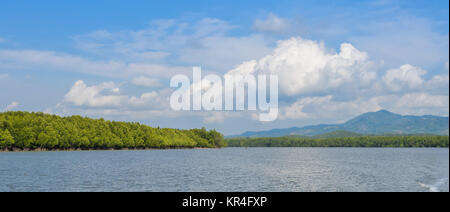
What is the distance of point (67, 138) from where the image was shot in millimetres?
188375

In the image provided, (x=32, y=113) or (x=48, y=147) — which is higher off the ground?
(x=32, y=113)

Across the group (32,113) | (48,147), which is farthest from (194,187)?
(32,113)

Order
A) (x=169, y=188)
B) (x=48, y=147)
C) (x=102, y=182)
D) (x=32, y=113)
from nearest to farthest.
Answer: (x=169, y=188), (x=102, y=182), (x=48, y=147), (x=32, y=113)

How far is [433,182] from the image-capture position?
2330 inches

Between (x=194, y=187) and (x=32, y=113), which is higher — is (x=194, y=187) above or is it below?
below
